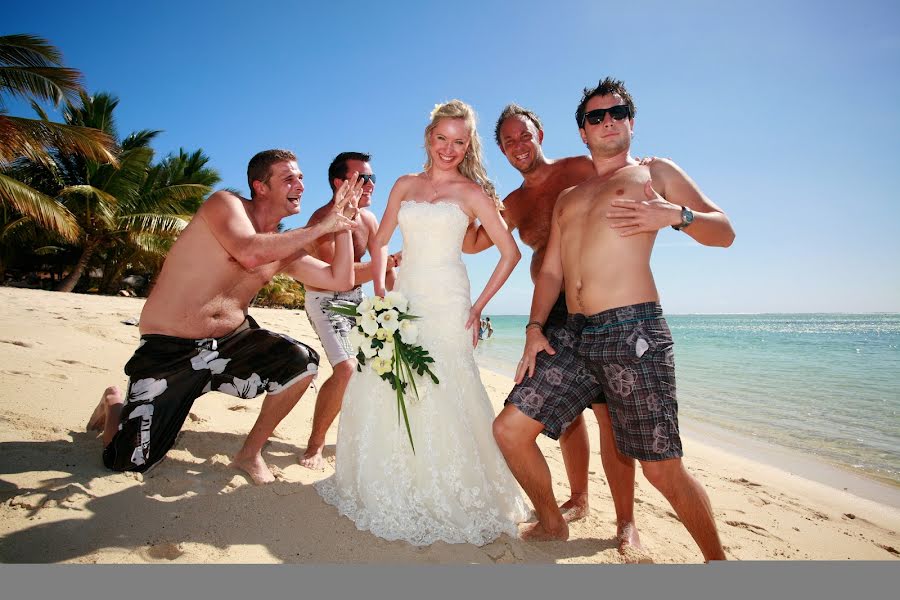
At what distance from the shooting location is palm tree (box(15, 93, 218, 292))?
20.0 m

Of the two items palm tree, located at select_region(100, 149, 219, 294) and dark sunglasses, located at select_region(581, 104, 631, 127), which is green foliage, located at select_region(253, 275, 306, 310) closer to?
palm tree, located at select_region(100, 149, 219, 294)

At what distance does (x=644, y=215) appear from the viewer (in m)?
2.93

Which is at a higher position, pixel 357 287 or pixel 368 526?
pixel 357 287

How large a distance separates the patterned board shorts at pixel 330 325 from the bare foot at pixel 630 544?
2.91m

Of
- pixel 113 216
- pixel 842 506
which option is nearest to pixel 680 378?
pixel 842 506

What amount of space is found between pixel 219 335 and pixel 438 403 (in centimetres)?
205

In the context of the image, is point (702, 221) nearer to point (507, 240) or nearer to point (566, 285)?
point (566, 285)

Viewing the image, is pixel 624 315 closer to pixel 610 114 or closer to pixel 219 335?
pixel 610 114

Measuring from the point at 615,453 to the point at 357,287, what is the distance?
10.8 ft

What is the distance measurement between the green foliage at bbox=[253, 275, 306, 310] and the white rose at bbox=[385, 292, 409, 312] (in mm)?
29470

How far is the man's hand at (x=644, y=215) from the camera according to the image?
2916mm

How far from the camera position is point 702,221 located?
2.97 metres

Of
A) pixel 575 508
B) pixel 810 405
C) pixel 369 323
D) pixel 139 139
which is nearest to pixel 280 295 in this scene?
pixel 139 139

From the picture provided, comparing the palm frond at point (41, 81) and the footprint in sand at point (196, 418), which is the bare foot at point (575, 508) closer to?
the footprint in sand at point (196, 418)
